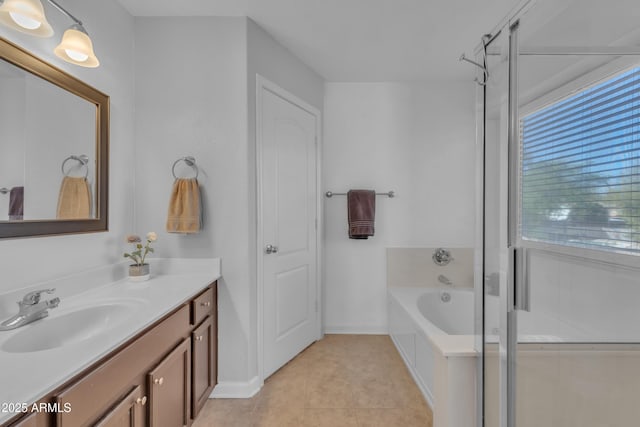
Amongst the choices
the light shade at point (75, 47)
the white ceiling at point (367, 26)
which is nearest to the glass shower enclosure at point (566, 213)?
the white ceiling at point (367, 26)

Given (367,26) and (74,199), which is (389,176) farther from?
(74,199)

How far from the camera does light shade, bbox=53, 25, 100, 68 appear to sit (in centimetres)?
124

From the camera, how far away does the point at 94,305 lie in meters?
1.27

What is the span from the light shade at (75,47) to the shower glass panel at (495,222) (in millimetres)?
1723

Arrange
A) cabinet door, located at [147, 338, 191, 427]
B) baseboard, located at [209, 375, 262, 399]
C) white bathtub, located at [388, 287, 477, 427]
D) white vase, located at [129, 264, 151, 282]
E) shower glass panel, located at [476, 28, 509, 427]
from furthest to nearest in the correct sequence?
baseboard, located at [209, 375, 262, 399] → white vase, located at [129, 264, 151, 282] → white bathtub, located at [388, 287, 477, 427] → cabinet door, located at [147, 338, 191, 427] → shower glass panel, located at [476, 28, 509, 427]

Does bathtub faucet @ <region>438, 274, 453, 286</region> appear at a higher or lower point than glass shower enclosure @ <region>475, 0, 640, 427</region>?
lower

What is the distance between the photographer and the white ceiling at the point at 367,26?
5.92 feet

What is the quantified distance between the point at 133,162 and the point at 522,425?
2.44m

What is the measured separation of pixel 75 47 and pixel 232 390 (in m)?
2.06

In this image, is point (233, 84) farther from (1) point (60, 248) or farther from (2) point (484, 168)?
(2) point (484, 168)

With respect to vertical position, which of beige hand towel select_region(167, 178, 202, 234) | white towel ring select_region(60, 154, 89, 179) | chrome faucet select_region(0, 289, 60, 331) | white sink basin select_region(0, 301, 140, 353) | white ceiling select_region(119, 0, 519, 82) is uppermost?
white ceiling select_region(119, 0, 519, 82)

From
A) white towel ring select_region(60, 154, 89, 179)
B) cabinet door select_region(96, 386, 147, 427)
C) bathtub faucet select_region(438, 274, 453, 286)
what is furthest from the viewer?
bathtub faucet select_region(438, 274, 453, 286)

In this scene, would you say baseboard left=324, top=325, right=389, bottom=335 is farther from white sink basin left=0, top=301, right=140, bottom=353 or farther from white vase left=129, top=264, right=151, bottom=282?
white sink basin left=0, top=301, right=140, bottom=353

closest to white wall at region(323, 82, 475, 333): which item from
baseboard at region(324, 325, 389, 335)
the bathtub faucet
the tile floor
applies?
baseboard at region(324, 325, 389, 335)
